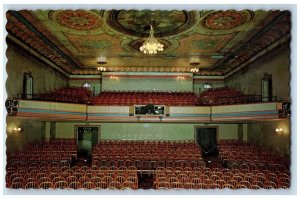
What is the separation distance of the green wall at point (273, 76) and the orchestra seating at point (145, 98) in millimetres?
3268

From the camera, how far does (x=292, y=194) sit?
2502mm

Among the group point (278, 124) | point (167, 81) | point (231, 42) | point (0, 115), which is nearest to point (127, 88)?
point (167, 81)

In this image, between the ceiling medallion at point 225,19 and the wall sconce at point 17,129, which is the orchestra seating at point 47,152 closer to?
the wall sconce at point 17,129

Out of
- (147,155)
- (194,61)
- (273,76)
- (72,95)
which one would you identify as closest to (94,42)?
(72,95)

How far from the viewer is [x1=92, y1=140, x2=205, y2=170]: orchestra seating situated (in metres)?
11.5

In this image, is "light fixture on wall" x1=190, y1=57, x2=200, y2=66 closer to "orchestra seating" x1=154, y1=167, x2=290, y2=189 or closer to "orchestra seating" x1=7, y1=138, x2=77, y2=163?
"orchestra seating" x1=154, y1=167, x2=290, y2=189

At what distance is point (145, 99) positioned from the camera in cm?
1642

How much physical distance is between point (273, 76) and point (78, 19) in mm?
9319

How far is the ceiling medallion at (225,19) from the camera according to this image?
8836mm

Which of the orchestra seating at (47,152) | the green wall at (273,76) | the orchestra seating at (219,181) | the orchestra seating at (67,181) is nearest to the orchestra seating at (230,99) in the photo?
the green wall at (273,76)

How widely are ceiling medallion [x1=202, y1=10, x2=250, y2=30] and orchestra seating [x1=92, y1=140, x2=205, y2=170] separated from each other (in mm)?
6165

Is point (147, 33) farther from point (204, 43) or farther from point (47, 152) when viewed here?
point (47, 152)

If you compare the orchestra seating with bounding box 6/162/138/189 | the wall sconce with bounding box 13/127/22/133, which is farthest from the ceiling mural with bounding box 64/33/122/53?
the orchestra seating with bounding box 6/162/138/189

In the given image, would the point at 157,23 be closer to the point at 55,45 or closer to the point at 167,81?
the point at 55,45
